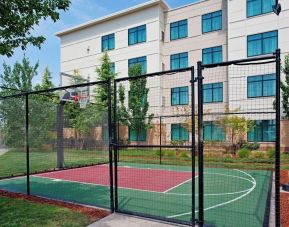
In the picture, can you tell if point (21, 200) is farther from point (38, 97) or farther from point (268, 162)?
point (38, 97)

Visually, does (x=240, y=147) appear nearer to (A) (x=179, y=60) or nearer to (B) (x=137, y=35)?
(A) (x=179, y=60)

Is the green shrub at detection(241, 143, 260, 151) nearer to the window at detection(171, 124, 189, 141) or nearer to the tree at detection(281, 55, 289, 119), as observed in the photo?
the window at detection(171, 124, 189, 141)

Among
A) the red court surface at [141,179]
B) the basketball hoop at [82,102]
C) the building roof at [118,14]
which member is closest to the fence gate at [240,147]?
the red court surface at [141,179]

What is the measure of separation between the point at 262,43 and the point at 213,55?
4.02 meters

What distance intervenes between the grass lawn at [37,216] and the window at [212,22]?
A: 2109cm

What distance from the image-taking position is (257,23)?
2117 centimetres

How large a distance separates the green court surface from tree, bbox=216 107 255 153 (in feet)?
16.2

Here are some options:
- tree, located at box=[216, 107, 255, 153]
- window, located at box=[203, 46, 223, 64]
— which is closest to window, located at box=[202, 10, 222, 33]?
window, located at box=[203, 46, 223, 64]

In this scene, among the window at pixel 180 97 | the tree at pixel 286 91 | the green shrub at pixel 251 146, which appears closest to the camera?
the green shrub at pixel 251 146

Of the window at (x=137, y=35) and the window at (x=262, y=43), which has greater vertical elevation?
the window at (x=137, y=35)

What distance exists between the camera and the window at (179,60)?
25.1 meters

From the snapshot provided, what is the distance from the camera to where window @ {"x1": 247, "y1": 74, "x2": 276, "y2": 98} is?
19922 millimetres

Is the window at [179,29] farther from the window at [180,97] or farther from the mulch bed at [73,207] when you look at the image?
the mulch bed at [73,207]

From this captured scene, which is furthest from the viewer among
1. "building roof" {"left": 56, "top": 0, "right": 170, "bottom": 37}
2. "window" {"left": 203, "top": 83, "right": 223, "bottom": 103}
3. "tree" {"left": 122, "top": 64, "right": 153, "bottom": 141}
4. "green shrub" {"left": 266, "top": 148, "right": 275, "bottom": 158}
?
"building roof" {"left": 56, "top": 0, "right": 170, "bottom": 37}
